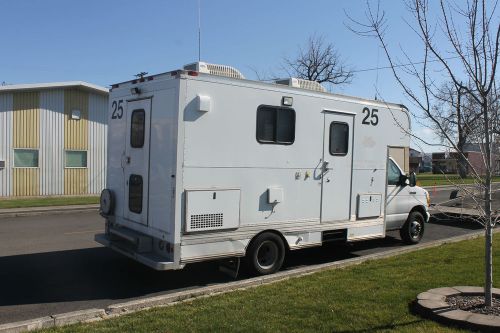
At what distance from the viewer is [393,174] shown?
979 cm

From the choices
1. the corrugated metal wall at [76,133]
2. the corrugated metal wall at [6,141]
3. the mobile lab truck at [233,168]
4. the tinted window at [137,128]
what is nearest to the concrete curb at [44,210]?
the corrugated metal wall at [6,141]

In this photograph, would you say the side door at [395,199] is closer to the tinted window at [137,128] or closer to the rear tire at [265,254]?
the rear tire at [265,254]

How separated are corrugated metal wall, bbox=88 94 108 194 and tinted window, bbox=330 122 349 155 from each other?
53.6 feet

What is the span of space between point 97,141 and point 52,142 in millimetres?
2071

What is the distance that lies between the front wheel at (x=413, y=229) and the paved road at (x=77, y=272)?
236mm

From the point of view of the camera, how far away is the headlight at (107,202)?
793 cm

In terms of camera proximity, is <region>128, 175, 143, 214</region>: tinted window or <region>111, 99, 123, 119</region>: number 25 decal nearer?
<region>128, 175, 143, 214</region>: tinted window

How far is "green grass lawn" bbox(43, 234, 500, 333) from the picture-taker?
4.80 meters

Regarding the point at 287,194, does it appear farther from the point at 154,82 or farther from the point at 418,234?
the point at 418,234

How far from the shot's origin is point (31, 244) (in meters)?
9.91

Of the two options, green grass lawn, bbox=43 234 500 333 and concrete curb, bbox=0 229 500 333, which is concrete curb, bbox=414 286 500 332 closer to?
green grass lawn, bbox=43 234 500 333

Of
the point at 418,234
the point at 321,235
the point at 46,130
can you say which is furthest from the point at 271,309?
the point at 46,130

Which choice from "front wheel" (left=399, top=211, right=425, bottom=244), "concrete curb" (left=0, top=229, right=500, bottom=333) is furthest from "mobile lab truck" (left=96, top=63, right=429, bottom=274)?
"front wheel" (left=399, top=211, right=425, bottom=244)

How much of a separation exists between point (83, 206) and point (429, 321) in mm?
14356
